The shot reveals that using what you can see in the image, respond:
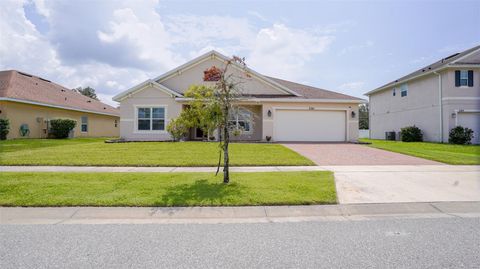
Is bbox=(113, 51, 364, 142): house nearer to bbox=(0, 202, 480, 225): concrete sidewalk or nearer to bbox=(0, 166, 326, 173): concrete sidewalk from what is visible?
bbox=(0, 166, 326, 173): concrete sidewalk

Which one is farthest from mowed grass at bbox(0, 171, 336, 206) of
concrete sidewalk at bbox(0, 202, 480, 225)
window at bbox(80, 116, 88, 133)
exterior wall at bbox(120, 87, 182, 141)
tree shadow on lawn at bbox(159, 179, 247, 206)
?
window at bbox(80, 116, 88, 133)

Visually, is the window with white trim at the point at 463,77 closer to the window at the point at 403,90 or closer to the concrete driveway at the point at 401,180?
the window at the point at 403,90

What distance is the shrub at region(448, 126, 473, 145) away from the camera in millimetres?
18734

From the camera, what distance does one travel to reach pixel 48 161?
9875mm

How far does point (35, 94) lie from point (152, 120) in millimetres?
10945

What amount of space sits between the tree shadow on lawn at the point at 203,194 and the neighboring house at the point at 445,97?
20.7 metres

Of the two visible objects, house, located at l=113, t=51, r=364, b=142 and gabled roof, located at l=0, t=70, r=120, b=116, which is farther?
gabled roof, located at l=0, t=70, r=120, b=116

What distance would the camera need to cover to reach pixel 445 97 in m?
19.8

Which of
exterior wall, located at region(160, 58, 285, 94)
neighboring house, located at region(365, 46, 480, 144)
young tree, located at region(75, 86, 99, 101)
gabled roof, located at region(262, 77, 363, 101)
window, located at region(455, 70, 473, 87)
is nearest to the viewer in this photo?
neighboring house, located at region(365, 46, 480, 144)

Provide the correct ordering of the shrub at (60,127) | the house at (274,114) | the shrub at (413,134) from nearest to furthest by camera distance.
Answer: the house at (274,114), the shrub at (60,127), the shrub at (413,134)

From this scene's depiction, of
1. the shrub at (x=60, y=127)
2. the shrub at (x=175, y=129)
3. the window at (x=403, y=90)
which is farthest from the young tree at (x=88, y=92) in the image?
the window at (x=403, y=90)

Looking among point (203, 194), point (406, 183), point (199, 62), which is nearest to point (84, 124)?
point (199, 62)

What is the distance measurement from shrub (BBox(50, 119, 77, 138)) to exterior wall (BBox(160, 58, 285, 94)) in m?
8.84

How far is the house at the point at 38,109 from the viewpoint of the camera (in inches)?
754
